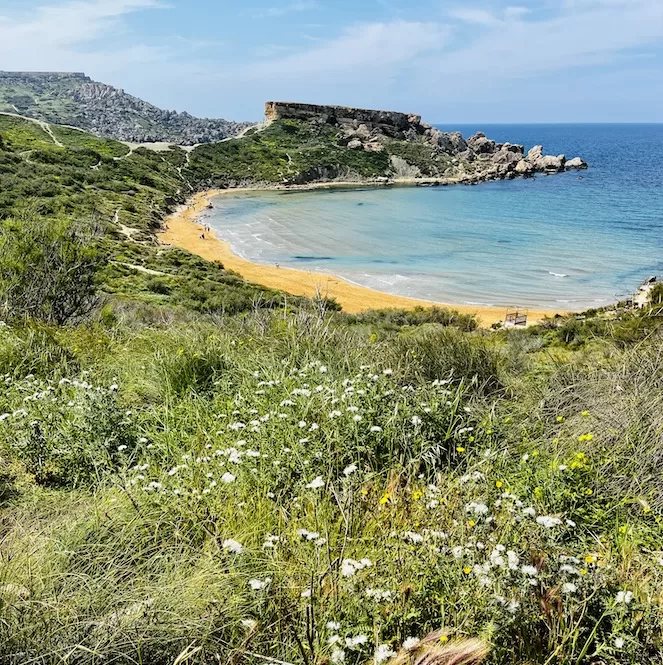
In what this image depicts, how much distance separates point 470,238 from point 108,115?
14545 cm

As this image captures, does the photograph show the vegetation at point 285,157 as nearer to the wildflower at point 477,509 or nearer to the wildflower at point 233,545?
the wildflower at point 477,509

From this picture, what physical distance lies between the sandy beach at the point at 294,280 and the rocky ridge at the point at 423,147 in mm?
57451

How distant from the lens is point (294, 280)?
35.7m

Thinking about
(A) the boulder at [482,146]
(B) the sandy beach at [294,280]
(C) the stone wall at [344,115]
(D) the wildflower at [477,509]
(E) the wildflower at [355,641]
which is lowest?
(B) the sandy beach at [294,280]

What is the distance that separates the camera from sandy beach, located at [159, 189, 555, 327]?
2892 centimetres

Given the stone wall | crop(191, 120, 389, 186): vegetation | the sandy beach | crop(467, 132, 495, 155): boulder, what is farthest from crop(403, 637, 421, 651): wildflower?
the stone wall

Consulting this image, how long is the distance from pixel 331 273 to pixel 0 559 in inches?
1419

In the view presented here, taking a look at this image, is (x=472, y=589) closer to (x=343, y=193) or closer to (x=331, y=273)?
(x=331, y=273)

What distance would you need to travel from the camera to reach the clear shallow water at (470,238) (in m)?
34.4

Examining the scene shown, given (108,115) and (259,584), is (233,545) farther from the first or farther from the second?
(108,115)

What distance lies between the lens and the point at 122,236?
1640 inches

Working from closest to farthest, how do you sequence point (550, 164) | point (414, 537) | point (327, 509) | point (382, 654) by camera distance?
point (382, 654) → point (414, 537) → point (327, 509) → point (550, 164)

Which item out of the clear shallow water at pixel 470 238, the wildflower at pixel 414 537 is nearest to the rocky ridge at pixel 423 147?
the clear shallow water at pixel 470 238

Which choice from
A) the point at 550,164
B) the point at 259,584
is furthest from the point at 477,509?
the point at 550,164
